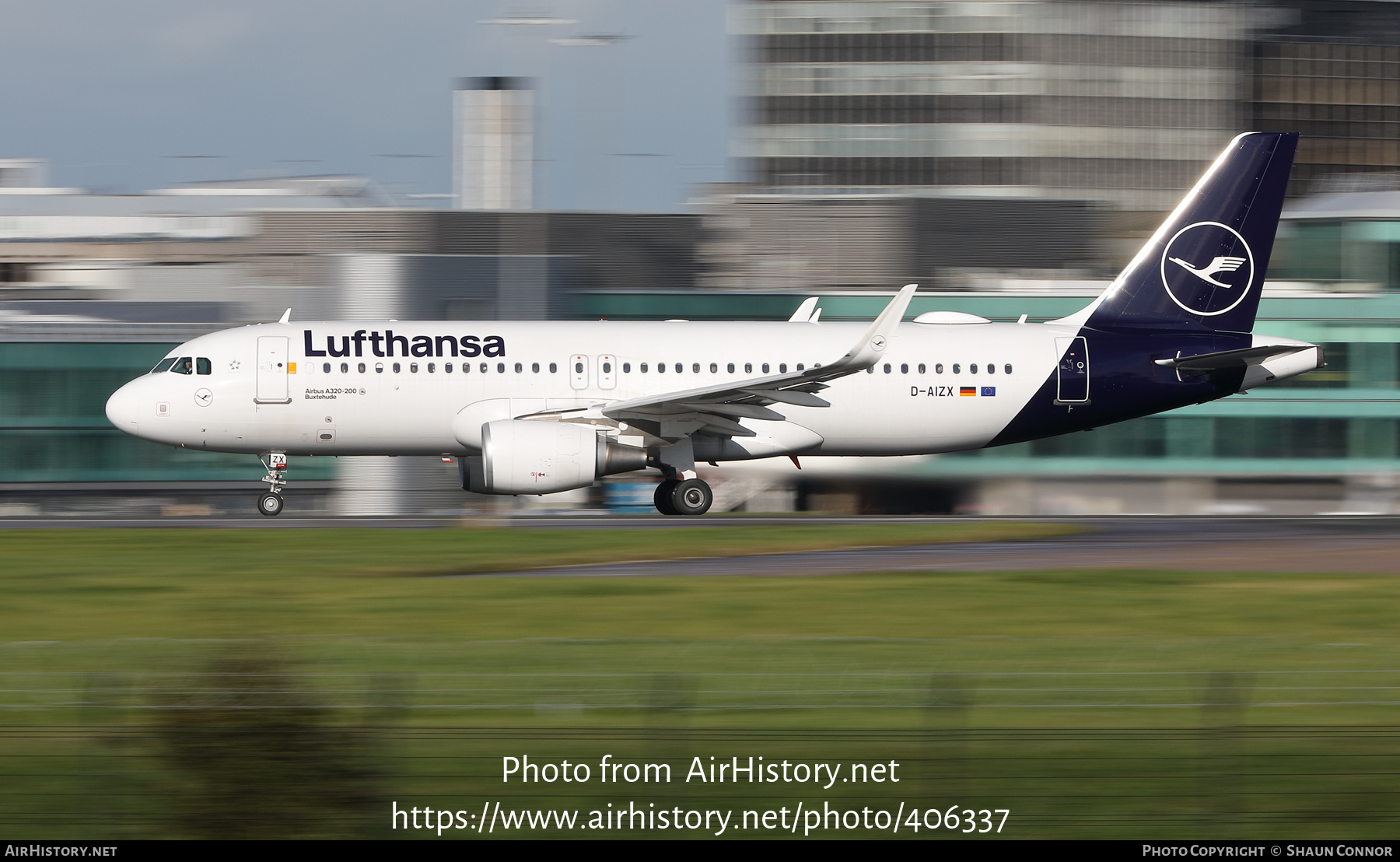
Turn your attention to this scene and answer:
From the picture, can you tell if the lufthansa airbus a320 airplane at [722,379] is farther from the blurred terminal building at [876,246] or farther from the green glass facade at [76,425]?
the green glass facade at [76,425]

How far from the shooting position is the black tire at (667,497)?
1243 inches

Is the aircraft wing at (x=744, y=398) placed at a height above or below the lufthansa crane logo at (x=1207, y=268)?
below

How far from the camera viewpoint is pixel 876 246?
222ft

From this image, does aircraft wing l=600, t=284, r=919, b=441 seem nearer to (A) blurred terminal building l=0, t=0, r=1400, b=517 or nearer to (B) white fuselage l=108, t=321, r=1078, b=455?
(B) white fuselage l=108, t=321, r=1078, b=455

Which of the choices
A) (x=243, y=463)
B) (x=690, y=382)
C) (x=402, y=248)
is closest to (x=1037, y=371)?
(x=690, y=382)

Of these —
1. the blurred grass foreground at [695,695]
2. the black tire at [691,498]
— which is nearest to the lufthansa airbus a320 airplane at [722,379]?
the black tire at [691,498]

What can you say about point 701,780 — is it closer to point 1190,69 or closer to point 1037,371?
point 1037,371

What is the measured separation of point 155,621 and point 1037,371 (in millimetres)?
20132

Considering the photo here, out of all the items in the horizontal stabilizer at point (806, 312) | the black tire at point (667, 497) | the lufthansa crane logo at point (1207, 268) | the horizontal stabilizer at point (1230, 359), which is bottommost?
the black tire at point (667, 497)

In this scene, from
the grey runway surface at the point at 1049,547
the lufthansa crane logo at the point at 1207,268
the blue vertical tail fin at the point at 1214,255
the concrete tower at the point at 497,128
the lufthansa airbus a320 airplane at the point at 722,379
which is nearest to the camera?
the grey runway surface at the point at 1049,547

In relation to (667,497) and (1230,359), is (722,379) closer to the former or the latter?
(667,497)

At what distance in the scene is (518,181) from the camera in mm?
91750

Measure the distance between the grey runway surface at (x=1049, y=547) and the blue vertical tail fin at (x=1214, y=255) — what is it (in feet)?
13.9

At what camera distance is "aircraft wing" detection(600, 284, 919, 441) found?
95.2 feet
